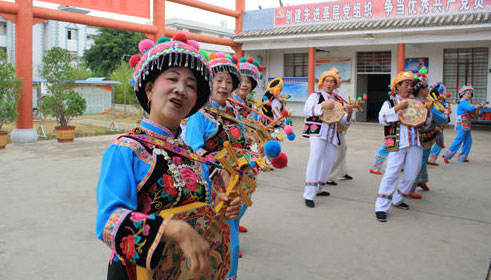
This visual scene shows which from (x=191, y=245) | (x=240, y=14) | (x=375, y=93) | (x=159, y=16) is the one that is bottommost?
(x=191, y=245)

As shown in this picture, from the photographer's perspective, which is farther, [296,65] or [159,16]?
[296,65]

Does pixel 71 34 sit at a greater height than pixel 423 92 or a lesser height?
greater

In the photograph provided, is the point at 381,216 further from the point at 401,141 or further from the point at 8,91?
the point at 8,91

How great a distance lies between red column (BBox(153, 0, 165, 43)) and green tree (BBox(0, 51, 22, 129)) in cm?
446

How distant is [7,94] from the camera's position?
361 inches

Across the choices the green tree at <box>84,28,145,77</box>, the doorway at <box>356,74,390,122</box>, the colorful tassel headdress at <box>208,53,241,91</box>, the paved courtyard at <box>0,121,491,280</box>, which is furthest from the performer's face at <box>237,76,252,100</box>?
the green tree at <box>84,28,145,77</box>

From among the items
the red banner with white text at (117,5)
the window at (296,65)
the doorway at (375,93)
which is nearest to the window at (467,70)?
the doorway at (375,93)

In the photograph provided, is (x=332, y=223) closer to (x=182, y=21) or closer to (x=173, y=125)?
(x=173, y=125)

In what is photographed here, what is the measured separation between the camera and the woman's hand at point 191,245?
44.5 inches

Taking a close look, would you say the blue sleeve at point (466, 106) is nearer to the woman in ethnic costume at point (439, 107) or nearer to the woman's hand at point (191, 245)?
the woman in ethnic costume at point (439, 107)

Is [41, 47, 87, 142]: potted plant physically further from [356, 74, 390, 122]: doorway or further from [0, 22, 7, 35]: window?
[0, 22, 7, 35]: window

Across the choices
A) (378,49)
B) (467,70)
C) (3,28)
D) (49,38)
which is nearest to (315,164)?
(467,70)

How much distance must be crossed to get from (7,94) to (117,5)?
4.10 meters

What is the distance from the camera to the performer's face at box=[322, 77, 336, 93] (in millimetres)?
5080
